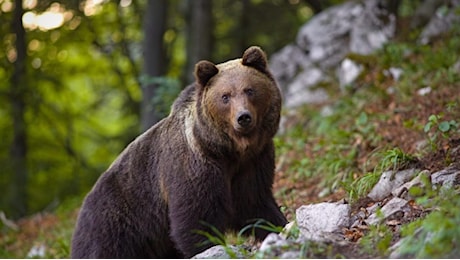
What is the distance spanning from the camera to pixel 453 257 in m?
4.61

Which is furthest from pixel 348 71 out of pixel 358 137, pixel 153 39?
pixel 153 39

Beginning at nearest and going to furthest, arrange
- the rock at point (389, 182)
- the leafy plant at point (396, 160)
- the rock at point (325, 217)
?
1. the rock at point (325, 217)
2. the rock at point (389, 182)
3. the leafy plant at point (396, 160)

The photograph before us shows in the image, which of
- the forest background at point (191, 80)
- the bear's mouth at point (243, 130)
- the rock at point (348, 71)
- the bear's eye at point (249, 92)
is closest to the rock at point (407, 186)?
the forest background at point (191, 80)

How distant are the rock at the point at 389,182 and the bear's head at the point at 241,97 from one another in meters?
1.20

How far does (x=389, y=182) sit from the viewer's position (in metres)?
7.19

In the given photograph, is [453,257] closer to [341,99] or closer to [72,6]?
[341,99]

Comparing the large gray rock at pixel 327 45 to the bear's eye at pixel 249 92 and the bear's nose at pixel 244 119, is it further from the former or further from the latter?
the bear's nose at pixel 244 119

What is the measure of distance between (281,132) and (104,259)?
5.83m

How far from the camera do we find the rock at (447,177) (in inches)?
252

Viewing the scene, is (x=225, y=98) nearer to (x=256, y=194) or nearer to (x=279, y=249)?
(x=256, y=194)

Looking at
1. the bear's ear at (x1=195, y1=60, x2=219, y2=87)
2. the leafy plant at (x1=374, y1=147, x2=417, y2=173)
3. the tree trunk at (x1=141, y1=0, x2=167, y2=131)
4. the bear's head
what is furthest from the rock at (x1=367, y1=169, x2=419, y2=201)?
the tree trunk at (x1=141, y1=0, x2=167, y2=131)

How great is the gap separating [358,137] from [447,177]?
3.46 metres

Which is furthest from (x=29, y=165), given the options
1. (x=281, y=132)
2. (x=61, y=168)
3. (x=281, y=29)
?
(x=281, y=132)

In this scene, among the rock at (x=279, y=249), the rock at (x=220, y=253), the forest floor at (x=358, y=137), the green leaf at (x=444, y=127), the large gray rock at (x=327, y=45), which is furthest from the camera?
the large gray rock at (x=327, y=45)
